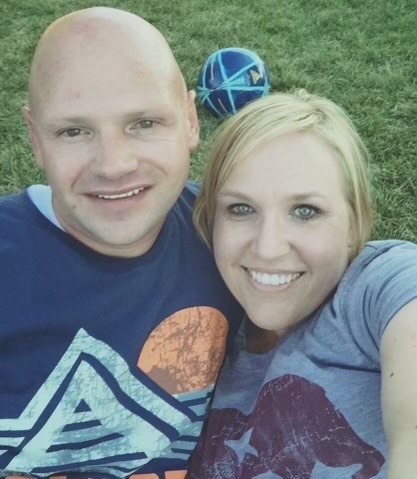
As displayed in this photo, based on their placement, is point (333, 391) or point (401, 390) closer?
point (401, 390)

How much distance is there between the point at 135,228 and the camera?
1681 millimetres

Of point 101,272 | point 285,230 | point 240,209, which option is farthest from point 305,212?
point 101,272

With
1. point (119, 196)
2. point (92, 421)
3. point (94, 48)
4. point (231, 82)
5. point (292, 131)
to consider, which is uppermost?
point (94, 48)

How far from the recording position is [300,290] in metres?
1.73

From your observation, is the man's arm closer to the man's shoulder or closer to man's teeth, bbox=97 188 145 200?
man's teeth, bbox=97 188 145 200

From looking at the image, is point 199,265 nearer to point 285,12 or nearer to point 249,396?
point 249,396

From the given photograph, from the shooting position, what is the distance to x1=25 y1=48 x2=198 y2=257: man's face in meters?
1.62

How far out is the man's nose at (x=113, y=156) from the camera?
161 cm

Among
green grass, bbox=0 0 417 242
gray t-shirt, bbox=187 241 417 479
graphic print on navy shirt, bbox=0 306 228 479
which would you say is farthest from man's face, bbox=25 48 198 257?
green grass, bbox=0 0 417 242

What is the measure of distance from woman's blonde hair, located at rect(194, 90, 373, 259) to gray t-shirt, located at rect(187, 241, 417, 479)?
0.14 metres

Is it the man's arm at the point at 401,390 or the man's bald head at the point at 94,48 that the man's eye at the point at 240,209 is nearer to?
the man's bald head at the point at 94,48

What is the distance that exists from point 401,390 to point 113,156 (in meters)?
0.81

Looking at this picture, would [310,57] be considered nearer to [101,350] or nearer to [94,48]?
[94,48]

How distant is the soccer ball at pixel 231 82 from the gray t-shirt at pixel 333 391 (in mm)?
2349
